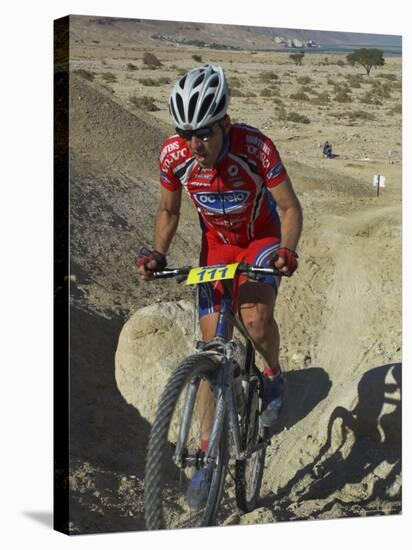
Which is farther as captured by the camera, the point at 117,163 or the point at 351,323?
the point at 351,323

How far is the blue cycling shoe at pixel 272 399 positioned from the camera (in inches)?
297

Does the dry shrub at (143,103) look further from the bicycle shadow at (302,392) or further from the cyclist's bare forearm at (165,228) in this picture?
the bicycle shadow at (302,392)

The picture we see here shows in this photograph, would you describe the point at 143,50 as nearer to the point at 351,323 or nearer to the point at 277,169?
the point at 277,169

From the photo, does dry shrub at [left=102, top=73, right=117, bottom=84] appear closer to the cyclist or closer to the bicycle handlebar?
the cyclist

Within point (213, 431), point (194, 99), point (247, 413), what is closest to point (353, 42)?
point (194, 99)

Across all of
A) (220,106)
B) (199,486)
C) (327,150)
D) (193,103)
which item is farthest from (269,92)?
(199,486)

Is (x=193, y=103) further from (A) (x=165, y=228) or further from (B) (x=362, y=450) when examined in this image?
(B) (x=362, y=450)

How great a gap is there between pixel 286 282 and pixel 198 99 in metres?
2.44

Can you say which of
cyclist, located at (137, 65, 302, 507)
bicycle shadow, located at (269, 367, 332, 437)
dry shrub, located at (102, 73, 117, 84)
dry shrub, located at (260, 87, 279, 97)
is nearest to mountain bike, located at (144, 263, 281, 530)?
cyclist, located at (137, 65, 302, 507)

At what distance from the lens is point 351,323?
29.0ft

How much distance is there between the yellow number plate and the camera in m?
6.24

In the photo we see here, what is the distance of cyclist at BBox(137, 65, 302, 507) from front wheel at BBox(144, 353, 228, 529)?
750mm

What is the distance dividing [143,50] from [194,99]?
52.4 inches

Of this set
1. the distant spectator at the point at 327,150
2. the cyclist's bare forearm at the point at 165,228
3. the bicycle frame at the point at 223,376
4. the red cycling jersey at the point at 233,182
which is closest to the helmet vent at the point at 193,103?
the red cycling jersey at the point at 233,182
